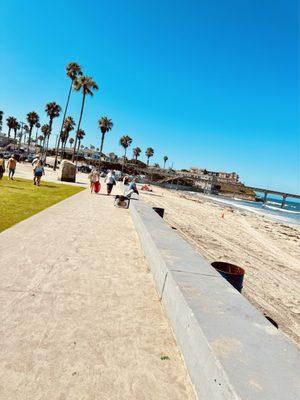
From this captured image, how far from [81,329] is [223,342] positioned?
1791 millimetres

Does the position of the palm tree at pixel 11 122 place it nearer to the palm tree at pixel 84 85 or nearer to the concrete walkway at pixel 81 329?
the palm tree at pixel 84 85

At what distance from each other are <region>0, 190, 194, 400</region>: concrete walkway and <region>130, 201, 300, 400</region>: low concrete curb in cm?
30

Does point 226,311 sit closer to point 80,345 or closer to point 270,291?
point 80,345

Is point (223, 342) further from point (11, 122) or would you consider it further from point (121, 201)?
point (11, 122)

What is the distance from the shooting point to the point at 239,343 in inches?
122

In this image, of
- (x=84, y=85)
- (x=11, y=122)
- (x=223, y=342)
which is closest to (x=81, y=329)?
(x=223, y=342)

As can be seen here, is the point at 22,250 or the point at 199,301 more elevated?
the point at 199,301

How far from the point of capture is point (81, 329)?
3941mm

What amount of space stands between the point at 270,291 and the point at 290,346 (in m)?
5.36

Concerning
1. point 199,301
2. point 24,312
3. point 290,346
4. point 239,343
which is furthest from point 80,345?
point 290,346

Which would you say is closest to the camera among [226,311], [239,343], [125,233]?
[239,343]

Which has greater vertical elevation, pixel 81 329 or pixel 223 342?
pixel 223 342

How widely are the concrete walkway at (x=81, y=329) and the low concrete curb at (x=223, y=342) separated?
0.30 meters

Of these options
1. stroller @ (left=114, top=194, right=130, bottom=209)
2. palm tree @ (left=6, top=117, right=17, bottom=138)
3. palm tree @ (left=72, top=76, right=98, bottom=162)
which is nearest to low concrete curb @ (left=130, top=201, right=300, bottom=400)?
stroller @ (left=114, top=194, right=130, bottom=209)
